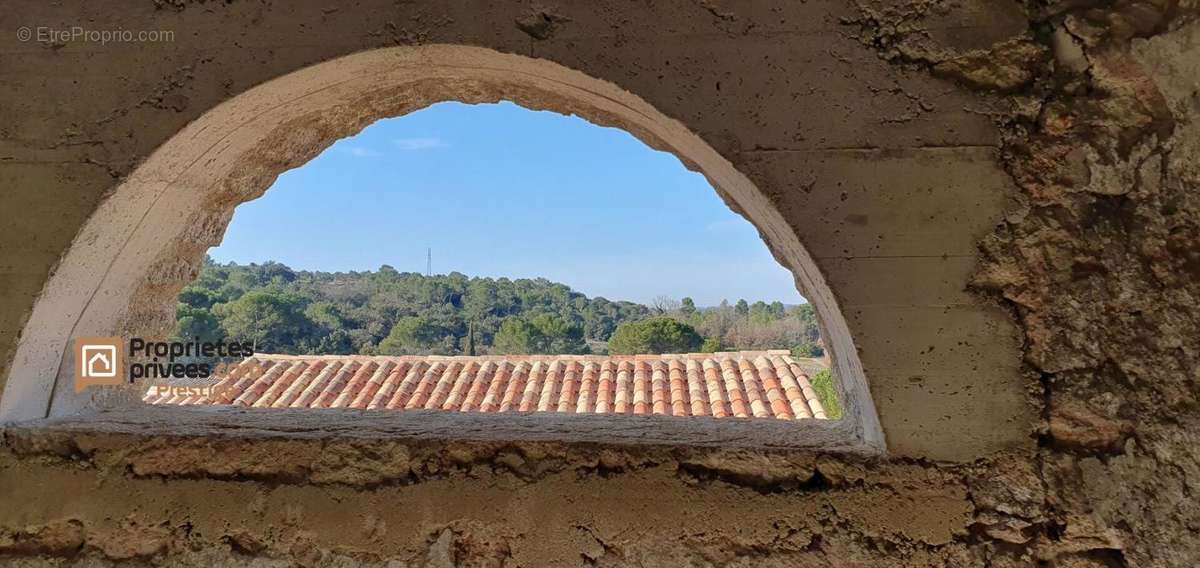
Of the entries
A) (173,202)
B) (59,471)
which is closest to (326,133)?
(173,202)

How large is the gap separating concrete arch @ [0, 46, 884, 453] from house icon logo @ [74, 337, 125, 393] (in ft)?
0.08

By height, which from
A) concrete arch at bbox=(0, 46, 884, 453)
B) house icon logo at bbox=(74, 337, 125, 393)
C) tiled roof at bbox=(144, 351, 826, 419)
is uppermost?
concrete arch at bbox=(0, 46, 884, 453)

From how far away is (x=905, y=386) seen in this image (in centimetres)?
127

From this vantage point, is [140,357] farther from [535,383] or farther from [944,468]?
[535,383]

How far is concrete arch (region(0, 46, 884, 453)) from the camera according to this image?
1.40 metres

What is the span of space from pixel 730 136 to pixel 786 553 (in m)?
0.87

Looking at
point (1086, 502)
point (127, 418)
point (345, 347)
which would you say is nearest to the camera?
point (1086, 502)

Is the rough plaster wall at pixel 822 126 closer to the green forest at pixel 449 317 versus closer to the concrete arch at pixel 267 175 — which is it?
the concrete arch at pixel 267 175

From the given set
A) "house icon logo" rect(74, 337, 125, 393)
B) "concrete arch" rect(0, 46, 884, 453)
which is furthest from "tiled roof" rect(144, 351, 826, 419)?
"concrete arch" rect(0, 46, 884, 453)

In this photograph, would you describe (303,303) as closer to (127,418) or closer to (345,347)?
(345,347)

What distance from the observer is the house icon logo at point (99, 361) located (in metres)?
1.65

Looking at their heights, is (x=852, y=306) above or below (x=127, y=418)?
above

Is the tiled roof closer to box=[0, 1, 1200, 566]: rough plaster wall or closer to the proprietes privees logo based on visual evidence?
the proprietes privees logo

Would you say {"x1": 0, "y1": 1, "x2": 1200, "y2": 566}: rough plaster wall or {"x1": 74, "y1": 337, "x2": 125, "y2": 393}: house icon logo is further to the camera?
{"x1": 74, "y1": 337, "x2": 125, "y2": 393}: house icon logo
